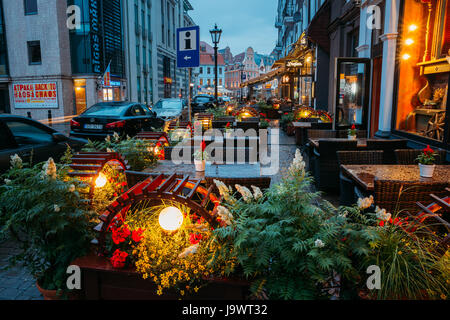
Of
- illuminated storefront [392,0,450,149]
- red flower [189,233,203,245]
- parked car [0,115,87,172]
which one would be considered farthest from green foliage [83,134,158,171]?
illuminated storefront [392,0,450,149]

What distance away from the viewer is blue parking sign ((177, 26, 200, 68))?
7.78 m

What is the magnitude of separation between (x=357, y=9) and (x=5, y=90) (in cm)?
2820

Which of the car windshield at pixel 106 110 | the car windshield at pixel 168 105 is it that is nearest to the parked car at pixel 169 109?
the car windshield at pixel 168 105

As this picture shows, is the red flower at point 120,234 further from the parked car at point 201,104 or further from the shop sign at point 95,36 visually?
the shop sign at point 95,36

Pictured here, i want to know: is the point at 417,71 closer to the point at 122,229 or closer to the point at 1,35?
the point at 122,229

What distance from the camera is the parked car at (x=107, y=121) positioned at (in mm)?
9844

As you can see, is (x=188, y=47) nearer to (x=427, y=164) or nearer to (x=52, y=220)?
(x=427, y=164)

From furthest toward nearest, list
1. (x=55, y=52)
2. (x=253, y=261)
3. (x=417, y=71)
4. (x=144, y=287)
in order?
(x=55, y=52) < (x=417, y=71) < (x=144, y=287) < (x=253, y=261)

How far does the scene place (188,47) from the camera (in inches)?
311

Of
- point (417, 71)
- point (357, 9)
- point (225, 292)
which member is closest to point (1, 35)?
point (357, 9)

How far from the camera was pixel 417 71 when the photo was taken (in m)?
7.59

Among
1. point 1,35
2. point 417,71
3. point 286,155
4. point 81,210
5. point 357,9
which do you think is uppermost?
point 1,35

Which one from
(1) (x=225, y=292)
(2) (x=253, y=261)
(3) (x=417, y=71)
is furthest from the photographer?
(3) (x=417, y=71)

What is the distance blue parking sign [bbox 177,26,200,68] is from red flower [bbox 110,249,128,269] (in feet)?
19.5
